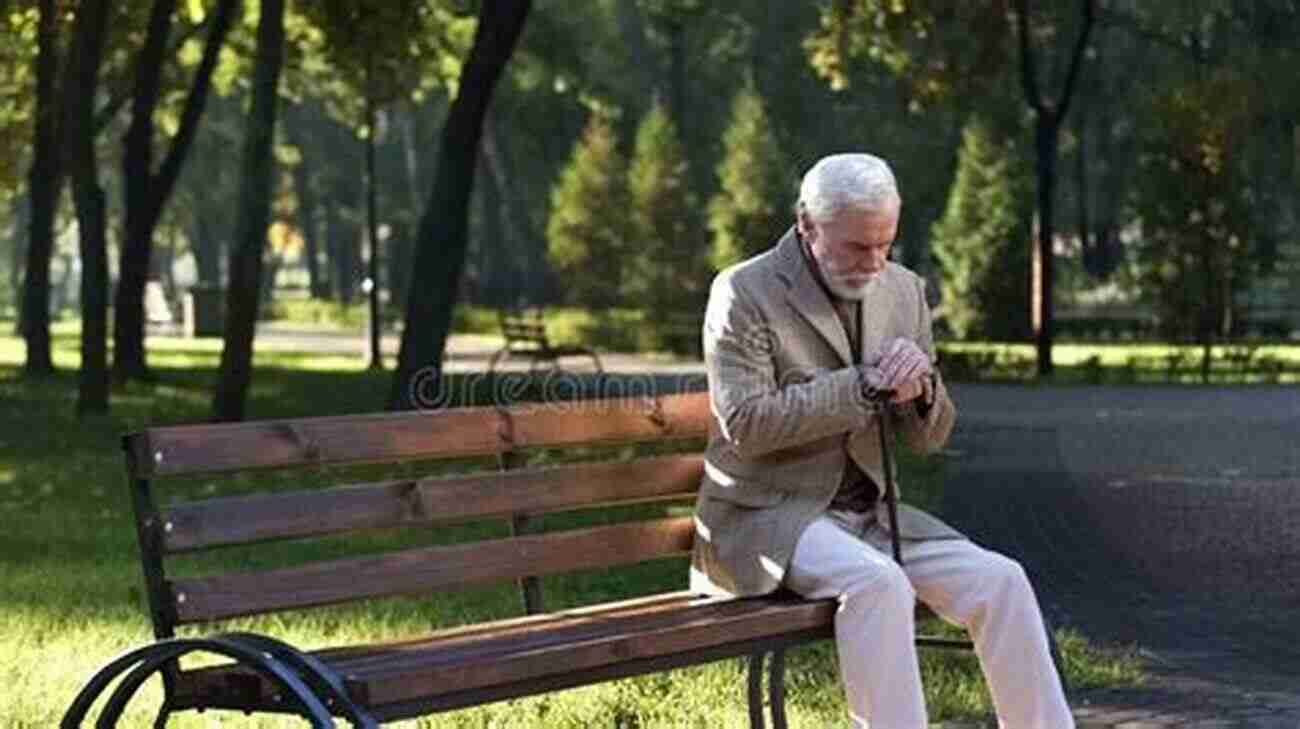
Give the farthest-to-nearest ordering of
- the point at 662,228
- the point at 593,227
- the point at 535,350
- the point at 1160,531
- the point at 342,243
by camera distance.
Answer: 1. the point at 342,243
2. the point at 593,227
3. the point at 662,228
4. the point at 535,350
5. the point at 1160,531

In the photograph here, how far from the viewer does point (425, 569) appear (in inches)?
249

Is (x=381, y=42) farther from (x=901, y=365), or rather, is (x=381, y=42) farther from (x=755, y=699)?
(x=901, y=365)

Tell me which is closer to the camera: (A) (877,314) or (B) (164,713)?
(B) (164,713)

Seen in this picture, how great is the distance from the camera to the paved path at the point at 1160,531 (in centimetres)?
840

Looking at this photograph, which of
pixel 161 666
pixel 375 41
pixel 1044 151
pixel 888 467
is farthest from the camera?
pixel 1044 151

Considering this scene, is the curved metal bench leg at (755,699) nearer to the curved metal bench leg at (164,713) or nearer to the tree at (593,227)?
the curved metal bench leg at (164,713)

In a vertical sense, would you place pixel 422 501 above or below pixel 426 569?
above

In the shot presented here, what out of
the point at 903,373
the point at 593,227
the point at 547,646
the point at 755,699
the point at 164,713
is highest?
the point at 593,227

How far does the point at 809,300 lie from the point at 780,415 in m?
0.36

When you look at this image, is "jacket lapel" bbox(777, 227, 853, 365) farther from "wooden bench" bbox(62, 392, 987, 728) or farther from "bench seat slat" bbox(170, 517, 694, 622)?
"bench seat slat" bbox(170, 517, 694, 622)

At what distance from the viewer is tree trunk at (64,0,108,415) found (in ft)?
81.1

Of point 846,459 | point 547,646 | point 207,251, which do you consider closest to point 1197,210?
point 846,459

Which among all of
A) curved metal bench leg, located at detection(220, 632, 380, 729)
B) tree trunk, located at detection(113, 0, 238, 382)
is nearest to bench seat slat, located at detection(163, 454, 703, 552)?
curved metal bench leg, located at detection(220, 632, 380, 729)

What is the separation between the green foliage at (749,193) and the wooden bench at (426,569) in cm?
4426
